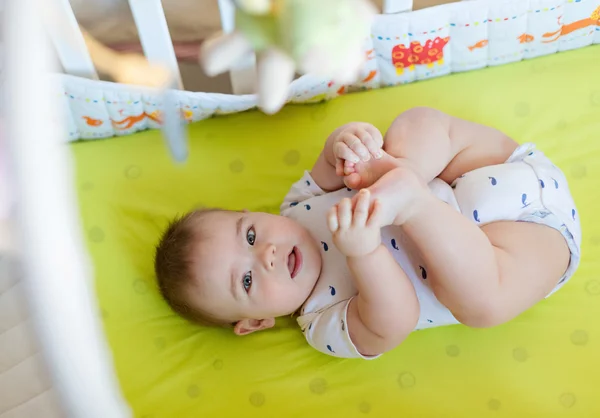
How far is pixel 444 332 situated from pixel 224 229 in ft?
1.15

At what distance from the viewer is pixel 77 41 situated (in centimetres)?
99

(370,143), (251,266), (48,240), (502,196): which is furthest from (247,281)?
(48,240)

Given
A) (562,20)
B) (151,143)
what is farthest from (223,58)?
(562,20)

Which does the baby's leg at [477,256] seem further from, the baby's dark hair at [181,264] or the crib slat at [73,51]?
the crib slat at [73,51]

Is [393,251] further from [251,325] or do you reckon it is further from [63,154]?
[63,154]

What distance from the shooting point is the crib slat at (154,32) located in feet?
3.07

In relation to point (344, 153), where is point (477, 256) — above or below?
below

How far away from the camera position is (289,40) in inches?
17.3

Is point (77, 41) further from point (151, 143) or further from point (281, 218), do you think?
point (281, 218)

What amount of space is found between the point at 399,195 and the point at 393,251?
0.14 metres

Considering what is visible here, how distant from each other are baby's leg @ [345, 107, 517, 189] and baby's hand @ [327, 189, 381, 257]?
0.53 feet

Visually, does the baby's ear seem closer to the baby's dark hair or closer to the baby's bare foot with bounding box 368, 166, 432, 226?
the baby's dark hair

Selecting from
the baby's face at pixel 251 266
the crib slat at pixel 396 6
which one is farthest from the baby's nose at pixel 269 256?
the crib slat at pixel 396 6

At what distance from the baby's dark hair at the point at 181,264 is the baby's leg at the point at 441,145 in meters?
0.28
